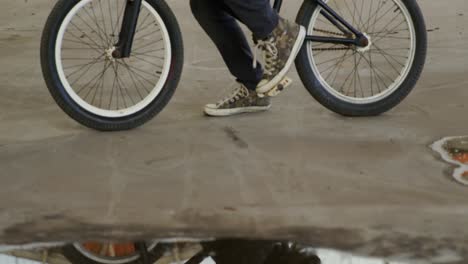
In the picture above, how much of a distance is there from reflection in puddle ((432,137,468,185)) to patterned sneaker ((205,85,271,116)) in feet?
2.95

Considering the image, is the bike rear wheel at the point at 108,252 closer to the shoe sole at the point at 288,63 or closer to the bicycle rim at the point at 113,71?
the bicycle rim at the point at 113,71

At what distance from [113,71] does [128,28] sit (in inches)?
44.1

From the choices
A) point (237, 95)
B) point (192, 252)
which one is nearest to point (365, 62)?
point (237, 95)

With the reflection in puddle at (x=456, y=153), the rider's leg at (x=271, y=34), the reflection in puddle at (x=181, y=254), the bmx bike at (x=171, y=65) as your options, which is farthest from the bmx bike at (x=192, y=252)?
the rider's leg at (x=271, y=34)

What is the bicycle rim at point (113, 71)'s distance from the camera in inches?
131

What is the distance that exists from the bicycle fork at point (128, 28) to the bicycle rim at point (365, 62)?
30.6 inches

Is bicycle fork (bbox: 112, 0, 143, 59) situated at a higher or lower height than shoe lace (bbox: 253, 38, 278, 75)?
higher

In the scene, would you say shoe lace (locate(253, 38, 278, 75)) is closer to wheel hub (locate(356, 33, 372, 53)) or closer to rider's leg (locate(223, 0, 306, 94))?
rider's leg (locate(223, 0, 306, 94))

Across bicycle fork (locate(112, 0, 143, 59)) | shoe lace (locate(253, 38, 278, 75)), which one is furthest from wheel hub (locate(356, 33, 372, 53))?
bicycle fork (locate(112, 0, 143, 59))

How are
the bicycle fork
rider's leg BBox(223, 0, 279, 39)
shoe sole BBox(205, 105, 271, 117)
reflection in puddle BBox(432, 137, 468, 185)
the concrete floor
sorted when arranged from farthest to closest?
shoe sole BBox(205, 105, 271, 117) < the bicycle fork < rider's leg BBox(223, 0, 279, 39) < reflection in puddle BBox(432, 137, 468, 185) < the concrete floor

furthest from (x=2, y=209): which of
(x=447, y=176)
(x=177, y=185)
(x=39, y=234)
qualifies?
(x=447, y=176)

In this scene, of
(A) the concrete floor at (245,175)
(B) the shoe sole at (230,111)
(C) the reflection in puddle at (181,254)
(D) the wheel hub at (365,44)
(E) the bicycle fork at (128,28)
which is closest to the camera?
(C) the reflection in puddle at (181,254)

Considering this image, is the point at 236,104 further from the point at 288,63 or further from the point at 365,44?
the point at 365,44

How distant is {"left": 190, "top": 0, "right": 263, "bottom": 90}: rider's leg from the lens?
343 centimetres
